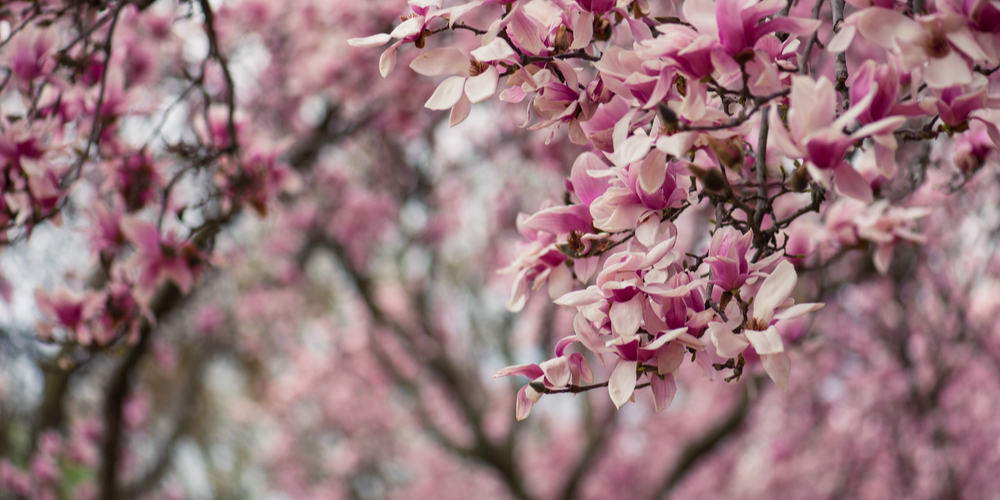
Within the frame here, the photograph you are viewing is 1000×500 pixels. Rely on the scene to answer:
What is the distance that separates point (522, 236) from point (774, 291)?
1.54 metres

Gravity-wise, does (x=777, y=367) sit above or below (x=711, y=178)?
below

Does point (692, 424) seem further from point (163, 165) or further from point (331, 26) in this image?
point (163, 165)

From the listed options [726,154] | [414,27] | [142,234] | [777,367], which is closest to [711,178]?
[726,154]

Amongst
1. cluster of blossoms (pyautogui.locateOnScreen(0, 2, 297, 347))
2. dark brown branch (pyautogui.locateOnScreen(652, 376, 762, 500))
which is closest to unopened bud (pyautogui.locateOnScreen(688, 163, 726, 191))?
cluster of blossoms (pyautogui.locateOnScreen(0, 2, 297, 347))

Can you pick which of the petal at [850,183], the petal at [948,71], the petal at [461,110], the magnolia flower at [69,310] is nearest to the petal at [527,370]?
the petal at [461,110]

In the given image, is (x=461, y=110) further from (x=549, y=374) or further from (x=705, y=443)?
(x=705, y=443)

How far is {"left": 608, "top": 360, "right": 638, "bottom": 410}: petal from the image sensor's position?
90cm

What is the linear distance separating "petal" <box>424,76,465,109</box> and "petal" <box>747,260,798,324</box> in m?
0.50

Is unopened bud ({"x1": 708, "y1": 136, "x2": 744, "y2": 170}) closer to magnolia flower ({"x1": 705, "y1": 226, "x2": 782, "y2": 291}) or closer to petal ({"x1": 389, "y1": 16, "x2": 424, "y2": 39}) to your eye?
magnolia flower ({"x1": 705, "y1": 226, "x2": 782, "y2": 291})

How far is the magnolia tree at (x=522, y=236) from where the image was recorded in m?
0.86

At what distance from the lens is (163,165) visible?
204 cm

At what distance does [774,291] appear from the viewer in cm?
87

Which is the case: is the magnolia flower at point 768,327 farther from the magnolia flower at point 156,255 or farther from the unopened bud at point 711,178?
the magnolia flower at point 156,255

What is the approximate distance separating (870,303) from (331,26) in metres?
4.18
